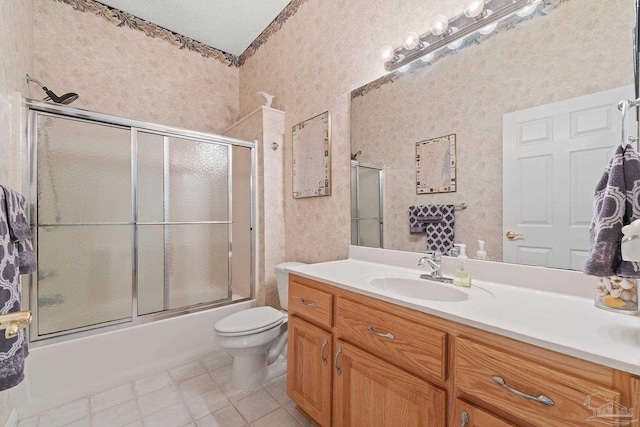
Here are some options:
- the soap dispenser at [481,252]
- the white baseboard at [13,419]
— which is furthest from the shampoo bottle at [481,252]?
the white baseboard at [13,419]

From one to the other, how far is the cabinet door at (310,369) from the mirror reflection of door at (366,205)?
65cm

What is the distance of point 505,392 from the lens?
2.26ft

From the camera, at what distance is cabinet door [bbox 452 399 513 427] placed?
705 millimetres

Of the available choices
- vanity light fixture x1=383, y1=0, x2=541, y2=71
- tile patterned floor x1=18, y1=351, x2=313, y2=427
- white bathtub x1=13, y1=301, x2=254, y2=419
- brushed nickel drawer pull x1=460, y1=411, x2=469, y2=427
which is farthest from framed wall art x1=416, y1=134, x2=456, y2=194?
white bathtub x1=13, y1=301, x2=254, y2=419

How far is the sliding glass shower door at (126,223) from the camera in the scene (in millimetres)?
1689

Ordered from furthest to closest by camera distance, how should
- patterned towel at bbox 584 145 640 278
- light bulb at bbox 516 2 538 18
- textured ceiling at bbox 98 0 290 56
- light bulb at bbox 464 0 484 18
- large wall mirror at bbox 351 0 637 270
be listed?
textured ceiling at bbox 98 0 290 56
light bulb at bbox 464 0 484 18
light bulb at bbox 516 2 538 18
large wall mirror at bbox 351 0 637 270
patterned towel at bbox 584 145 640 278

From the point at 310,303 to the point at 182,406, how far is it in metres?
1.04

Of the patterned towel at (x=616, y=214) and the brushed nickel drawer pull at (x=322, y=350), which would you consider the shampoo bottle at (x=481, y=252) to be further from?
the brushed nickel drawer pull at (x=322, y=350)

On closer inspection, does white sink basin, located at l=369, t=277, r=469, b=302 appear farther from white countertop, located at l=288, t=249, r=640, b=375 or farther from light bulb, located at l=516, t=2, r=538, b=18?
light bulb, located at l=516, t=2, r=538, b=18

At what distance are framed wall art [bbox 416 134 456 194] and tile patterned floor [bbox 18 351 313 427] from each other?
55.7 inches

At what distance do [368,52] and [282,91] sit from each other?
99 centimetres

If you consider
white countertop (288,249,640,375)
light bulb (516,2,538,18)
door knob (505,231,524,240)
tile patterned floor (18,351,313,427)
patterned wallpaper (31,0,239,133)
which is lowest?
tile patterned floor (18,351,313,427)

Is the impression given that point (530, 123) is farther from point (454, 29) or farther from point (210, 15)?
point (210, 15)

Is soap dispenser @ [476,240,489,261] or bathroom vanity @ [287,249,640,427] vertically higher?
soap dispenser @ [476,240,489,261]
